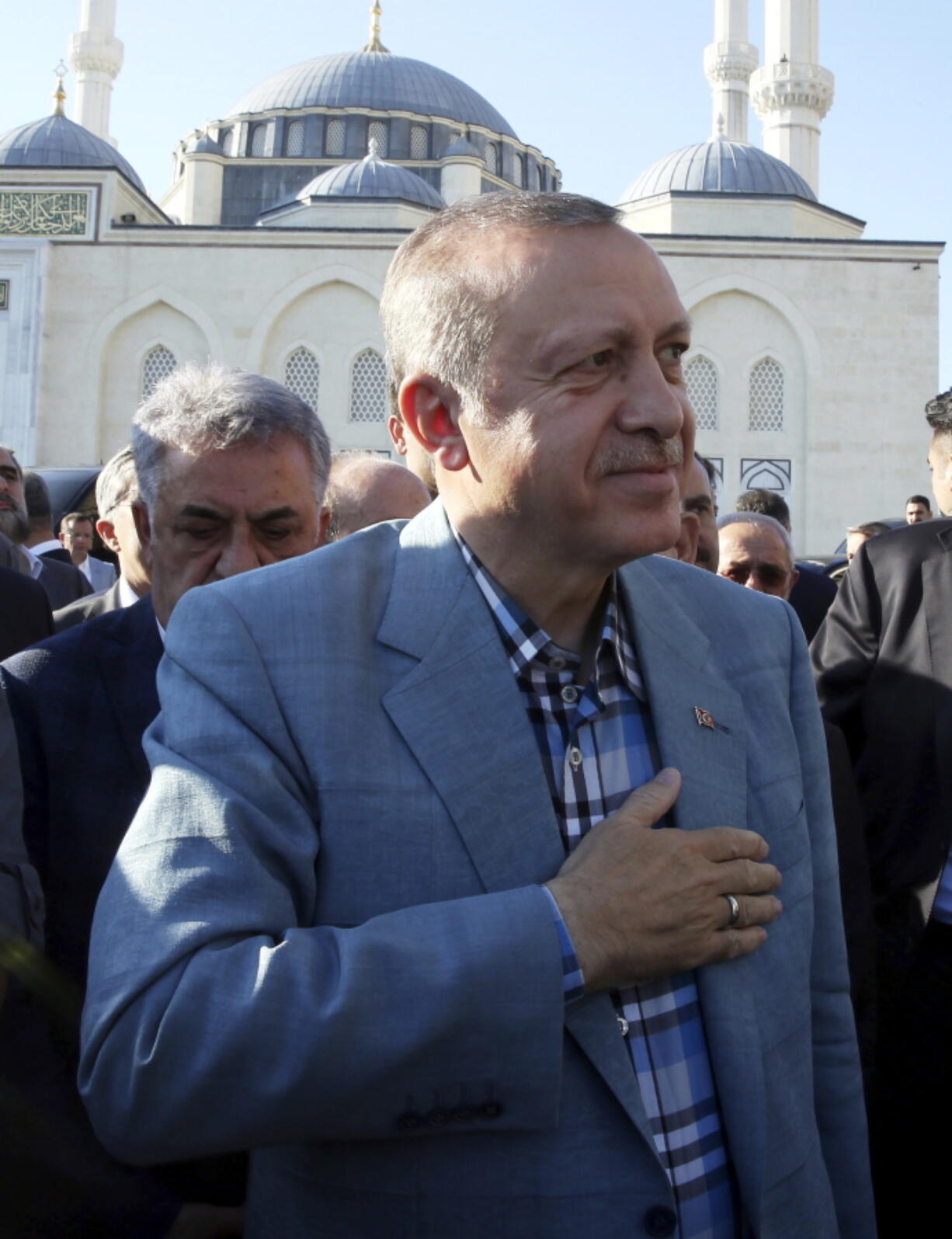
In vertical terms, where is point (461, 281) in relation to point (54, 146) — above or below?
below

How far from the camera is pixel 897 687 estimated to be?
2.69m

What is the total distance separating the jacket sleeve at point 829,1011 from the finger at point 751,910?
0.22 metres

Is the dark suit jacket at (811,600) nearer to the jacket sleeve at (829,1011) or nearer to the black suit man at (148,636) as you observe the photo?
the black suit man at (148,636)

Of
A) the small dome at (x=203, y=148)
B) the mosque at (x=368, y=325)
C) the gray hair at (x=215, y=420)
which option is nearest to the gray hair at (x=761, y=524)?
the gray hair at (x=215, y=420)

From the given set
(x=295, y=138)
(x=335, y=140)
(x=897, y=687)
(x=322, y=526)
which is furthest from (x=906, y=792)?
(x=295, y=138)

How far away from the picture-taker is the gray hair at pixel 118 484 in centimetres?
263

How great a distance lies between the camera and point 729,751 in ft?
4.70

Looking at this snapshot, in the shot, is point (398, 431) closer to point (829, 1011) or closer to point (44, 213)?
point (829, 1011)

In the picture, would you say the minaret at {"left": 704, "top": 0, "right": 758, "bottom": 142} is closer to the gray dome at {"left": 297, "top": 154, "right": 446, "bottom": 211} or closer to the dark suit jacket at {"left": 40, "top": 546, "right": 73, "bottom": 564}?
the gray dome at {"left": 297, "top": 154, "right": 446, "bottom": 211}

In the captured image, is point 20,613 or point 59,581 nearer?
point 20,613

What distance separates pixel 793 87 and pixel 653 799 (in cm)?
3104

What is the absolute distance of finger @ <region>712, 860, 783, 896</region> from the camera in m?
1.28

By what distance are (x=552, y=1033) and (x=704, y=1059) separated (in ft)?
0.85

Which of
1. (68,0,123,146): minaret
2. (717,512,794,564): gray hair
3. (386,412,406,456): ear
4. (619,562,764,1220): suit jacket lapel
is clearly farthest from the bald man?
(68,0,123,146): minaret
